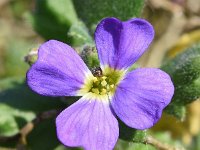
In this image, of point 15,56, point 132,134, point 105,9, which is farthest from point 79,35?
point 15,56

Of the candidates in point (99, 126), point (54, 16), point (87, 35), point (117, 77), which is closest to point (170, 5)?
point (54, 16)

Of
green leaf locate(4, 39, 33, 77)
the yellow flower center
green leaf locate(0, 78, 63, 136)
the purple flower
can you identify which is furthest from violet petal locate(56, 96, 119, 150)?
green leaf locate(4, 39, 33, 77)

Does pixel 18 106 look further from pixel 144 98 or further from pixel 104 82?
pixel 144 98

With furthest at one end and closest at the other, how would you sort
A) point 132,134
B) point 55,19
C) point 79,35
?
1. point 55,19
2. point 79,35
3. point 132,134

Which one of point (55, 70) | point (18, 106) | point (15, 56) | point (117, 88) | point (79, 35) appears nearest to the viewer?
point (55, 70)

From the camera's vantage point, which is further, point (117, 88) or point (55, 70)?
point (117, 88)

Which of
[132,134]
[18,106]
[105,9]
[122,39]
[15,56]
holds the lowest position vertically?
[15,56]

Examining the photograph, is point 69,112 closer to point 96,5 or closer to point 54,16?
point 96,5

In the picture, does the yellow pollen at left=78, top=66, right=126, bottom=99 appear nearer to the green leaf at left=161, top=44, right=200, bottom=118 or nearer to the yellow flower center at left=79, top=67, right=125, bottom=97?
the yellow flower center at left=79, top=67, right=125, bottom=97

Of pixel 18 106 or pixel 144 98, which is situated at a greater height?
pixel 144 98
